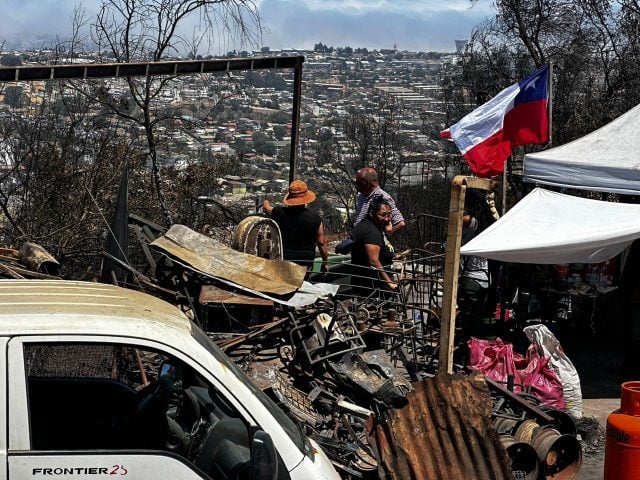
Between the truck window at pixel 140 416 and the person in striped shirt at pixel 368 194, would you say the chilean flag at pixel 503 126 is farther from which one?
the truck window at pixel 140 416

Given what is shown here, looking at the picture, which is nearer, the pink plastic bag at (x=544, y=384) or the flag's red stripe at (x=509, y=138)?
the pink plastic bag at (x=544, y=384)

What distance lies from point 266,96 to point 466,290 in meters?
5.93

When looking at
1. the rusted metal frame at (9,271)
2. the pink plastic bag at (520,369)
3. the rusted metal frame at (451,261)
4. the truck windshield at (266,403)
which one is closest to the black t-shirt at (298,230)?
the pink plastic bag at (520,369)

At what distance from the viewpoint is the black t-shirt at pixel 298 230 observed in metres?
9.38

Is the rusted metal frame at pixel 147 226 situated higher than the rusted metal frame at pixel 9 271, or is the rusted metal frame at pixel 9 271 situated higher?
the rusted metal frame at pixel 147 226

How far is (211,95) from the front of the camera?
13.6m

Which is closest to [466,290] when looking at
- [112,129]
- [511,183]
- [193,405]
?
[112,129]

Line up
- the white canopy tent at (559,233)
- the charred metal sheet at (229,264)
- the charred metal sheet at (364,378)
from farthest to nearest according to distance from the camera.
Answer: the white canopy tent at (559,233)
the charred metal sheet at (229,264)
the charred metal sheet at (364,378)

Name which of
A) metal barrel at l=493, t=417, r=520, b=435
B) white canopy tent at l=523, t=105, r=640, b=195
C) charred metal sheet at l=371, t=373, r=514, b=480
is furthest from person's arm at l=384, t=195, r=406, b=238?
charred metal sheet at l=371, t=373, r=514, b=480

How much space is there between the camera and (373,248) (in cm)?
910

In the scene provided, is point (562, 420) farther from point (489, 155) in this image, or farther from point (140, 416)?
point (140, 416)

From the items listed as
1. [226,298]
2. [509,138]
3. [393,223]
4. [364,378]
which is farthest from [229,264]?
[509,138]

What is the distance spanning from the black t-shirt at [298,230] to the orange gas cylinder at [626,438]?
13.2ft

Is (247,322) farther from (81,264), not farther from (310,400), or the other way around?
Answer: (81,264)
